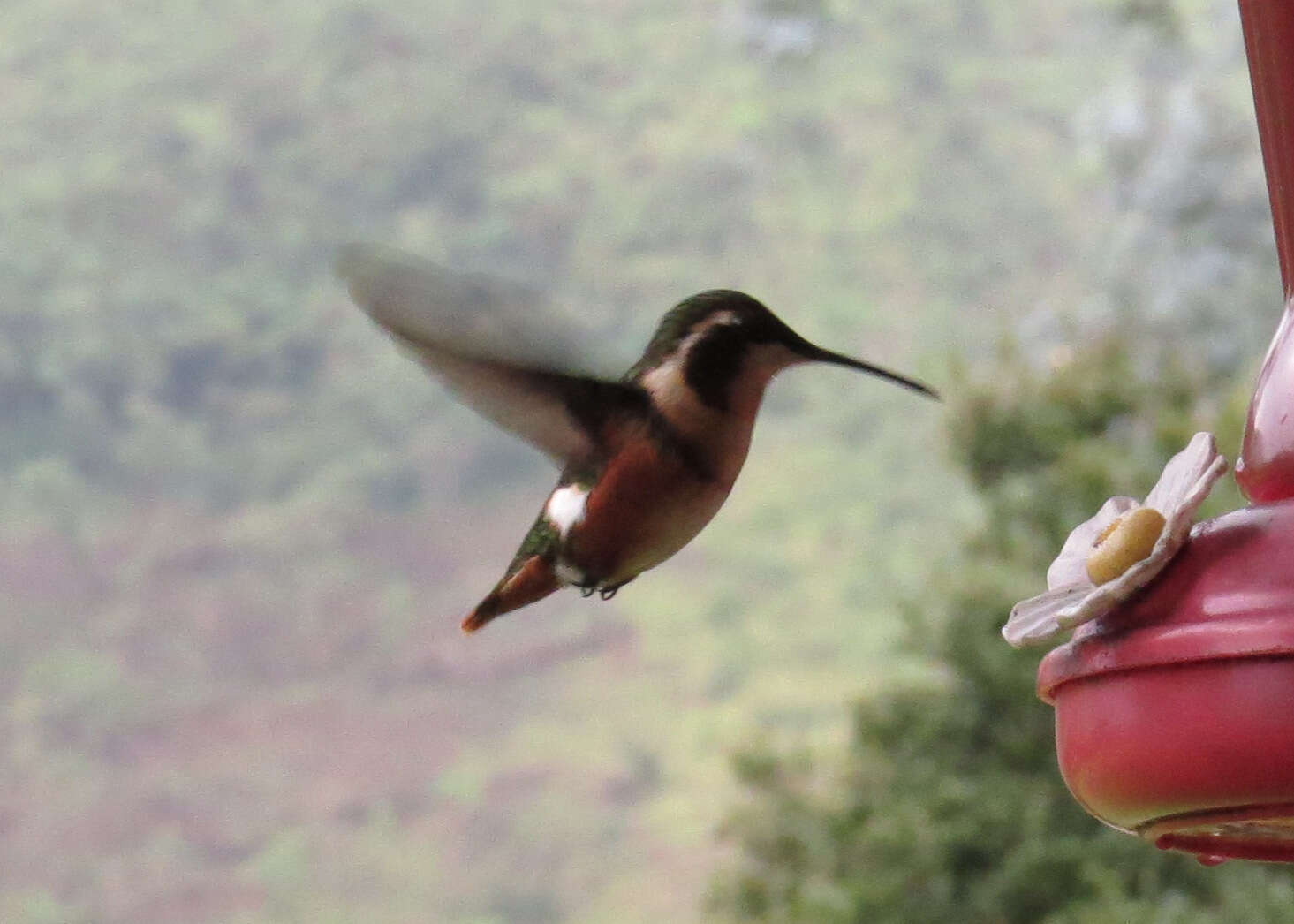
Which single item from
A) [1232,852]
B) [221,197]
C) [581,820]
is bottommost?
[1232,852]

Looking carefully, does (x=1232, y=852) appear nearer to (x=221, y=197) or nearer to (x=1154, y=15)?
(x=1154, y=15)

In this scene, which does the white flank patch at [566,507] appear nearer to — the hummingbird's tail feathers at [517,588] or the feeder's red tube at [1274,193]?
the hummingbird's tail feathers at [517,588]

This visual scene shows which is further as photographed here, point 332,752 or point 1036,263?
point 332,752

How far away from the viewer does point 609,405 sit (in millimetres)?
1360

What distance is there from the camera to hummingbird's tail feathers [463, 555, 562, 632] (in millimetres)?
1397

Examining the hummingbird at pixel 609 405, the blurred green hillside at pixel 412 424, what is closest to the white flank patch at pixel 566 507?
the hummingbird at pixel 609 405

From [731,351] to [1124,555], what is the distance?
303 mm

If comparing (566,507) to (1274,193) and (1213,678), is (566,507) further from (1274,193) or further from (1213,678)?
(1274,193)

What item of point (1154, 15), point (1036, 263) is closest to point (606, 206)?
point (1036, 263)

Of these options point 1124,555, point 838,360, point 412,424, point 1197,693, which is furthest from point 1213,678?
point 412,424

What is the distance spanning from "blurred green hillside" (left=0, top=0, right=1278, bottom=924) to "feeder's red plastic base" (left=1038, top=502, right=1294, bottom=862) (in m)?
8.51

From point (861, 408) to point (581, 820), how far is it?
304 cm

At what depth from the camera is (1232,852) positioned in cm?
140

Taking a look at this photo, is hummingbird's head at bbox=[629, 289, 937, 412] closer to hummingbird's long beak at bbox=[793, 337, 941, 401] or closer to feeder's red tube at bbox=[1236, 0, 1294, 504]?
hummingbird's long beak at bbox=[793, 337, 941, 401]
